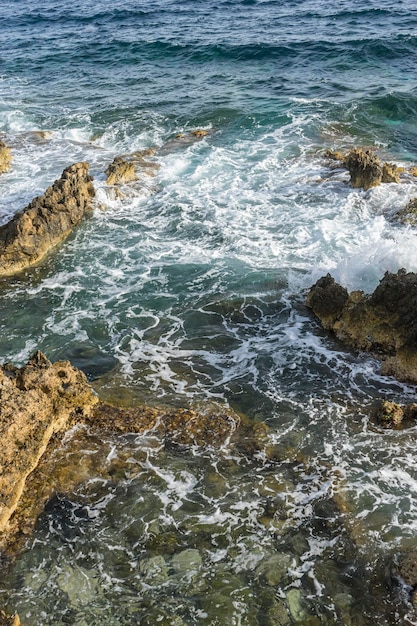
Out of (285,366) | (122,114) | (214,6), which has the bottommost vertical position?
(285,366)

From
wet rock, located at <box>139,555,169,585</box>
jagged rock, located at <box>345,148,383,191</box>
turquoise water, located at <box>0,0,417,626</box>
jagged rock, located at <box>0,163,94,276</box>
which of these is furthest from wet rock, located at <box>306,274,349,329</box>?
jagged rock, located at <box>0,163,94,276</box>

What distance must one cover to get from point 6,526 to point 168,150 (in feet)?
53.5

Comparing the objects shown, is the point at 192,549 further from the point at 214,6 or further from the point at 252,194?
the point at 214,6

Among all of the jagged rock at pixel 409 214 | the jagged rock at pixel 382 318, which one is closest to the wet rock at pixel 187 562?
the jagged rock at pixel 382 318

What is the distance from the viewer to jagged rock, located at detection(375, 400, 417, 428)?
9172 millimetres

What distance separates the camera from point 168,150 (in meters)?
21.1

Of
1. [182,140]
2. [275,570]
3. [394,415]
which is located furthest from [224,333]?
[182,140]

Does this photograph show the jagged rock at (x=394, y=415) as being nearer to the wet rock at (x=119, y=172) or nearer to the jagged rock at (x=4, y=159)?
the wet rock at (x=119, y=172)

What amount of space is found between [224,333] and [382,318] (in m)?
3.27

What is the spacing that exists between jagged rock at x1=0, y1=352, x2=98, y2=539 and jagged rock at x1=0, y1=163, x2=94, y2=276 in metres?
5.28

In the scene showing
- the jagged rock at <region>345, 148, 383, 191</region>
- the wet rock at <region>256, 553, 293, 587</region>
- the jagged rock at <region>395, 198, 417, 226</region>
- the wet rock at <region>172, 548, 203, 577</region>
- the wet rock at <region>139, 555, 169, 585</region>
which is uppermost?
the jagged rock at <region>345, 148, 383, 191</region>

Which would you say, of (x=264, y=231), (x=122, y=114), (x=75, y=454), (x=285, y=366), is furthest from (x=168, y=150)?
(x=75, y=454)

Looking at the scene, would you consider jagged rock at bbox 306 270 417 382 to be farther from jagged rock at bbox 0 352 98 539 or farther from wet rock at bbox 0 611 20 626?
wet rock at bbox 0 611 20 626

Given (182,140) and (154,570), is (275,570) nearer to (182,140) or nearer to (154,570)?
(154,570)
